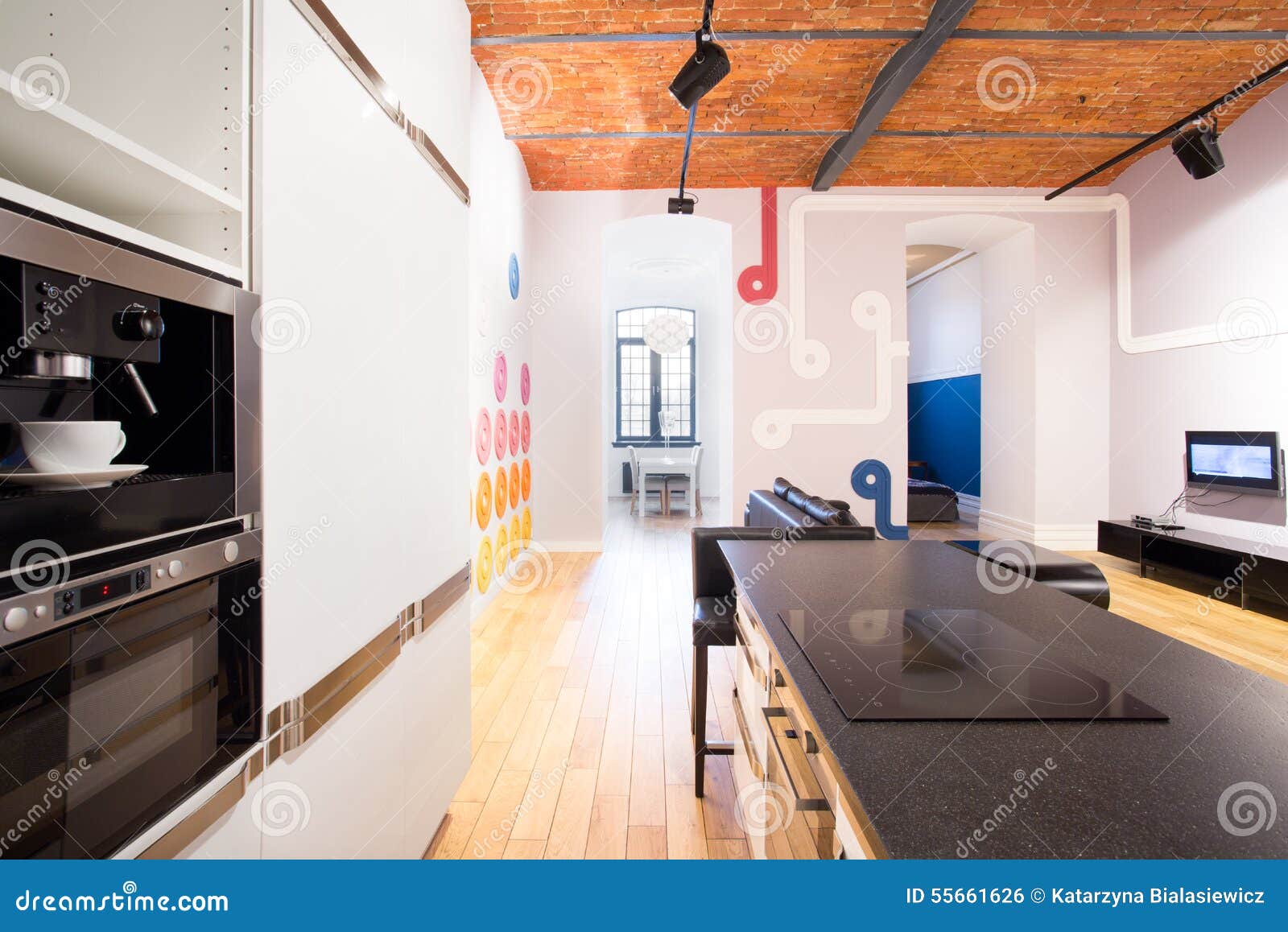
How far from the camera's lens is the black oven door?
1.93 feet

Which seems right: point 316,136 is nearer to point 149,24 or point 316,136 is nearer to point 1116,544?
point 149,24

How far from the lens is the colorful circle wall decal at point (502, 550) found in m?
4.41

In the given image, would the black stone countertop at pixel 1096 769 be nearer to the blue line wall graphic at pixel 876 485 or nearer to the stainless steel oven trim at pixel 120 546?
the stainless steel oven trim at pixel 120 546

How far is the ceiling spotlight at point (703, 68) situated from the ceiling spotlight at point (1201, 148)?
3700 millimetres

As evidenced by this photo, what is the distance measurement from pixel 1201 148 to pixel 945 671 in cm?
560

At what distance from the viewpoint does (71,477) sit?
2.21ft

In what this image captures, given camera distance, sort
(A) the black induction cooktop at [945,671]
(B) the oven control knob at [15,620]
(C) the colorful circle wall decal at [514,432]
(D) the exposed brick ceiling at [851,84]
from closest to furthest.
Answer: (B) the oven control knob at [15,620] < (A) the black induction cooktop at [945,671] < (D) the exposed brick ceiling at [851,84] < (C) the colorful circle wall decal at [514,432]

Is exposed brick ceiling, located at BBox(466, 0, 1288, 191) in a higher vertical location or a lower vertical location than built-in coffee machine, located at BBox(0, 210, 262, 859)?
higher
